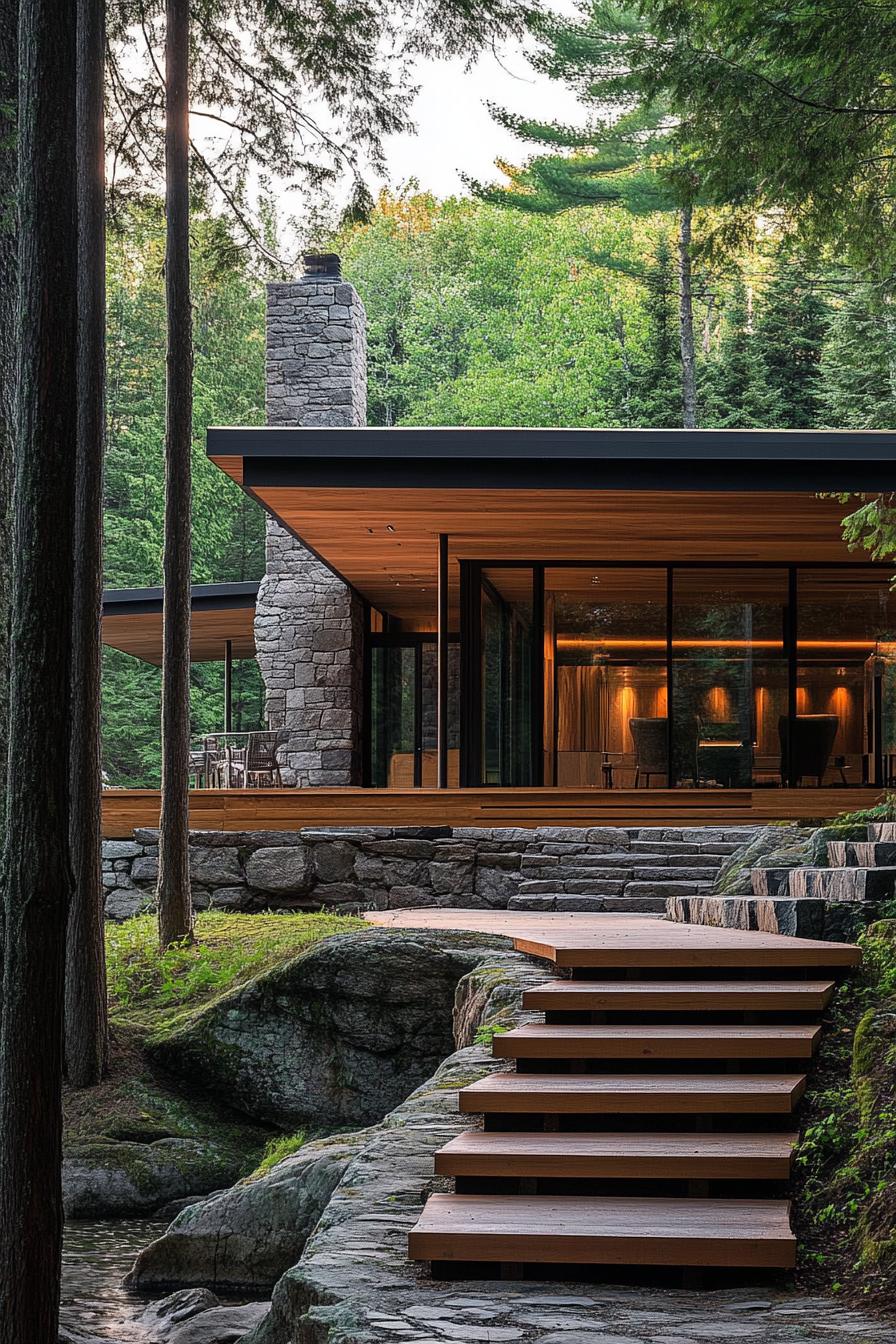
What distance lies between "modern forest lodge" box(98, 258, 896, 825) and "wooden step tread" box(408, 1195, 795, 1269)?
23.6ft

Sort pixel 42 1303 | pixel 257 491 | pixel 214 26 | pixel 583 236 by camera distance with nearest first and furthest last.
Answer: pixel 42 1303 → pixel 214 26 → pixel 257 491 → pixel 583 236

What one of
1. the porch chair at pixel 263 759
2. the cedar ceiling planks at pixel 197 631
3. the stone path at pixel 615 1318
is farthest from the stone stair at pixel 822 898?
the cedar ceiling planks at pixel 197 631

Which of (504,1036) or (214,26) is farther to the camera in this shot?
(214,26)

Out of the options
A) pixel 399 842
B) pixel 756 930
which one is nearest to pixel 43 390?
pixel 756 930

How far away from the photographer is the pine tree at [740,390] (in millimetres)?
27906

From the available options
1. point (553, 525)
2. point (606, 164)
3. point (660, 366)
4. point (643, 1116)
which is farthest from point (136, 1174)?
point (606, 164)

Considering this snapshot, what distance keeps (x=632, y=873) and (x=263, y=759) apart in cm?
791

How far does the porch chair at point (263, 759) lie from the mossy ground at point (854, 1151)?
501 inches

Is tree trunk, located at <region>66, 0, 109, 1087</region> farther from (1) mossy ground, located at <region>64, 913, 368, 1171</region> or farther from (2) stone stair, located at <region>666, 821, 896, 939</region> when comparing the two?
(2) stone stair, located at <region>666, 821, 896, 939</region>

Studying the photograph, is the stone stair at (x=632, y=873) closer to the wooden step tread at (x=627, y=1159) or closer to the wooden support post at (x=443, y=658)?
the wooden support post at (x=443, y=658)

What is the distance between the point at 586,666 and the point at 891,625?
10.6 feet

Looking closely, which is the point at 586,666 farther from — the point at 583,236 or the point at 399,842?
the point at 583,236

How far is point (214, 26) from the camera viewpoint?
406 inches

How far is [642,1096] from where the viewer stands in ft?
14.3
